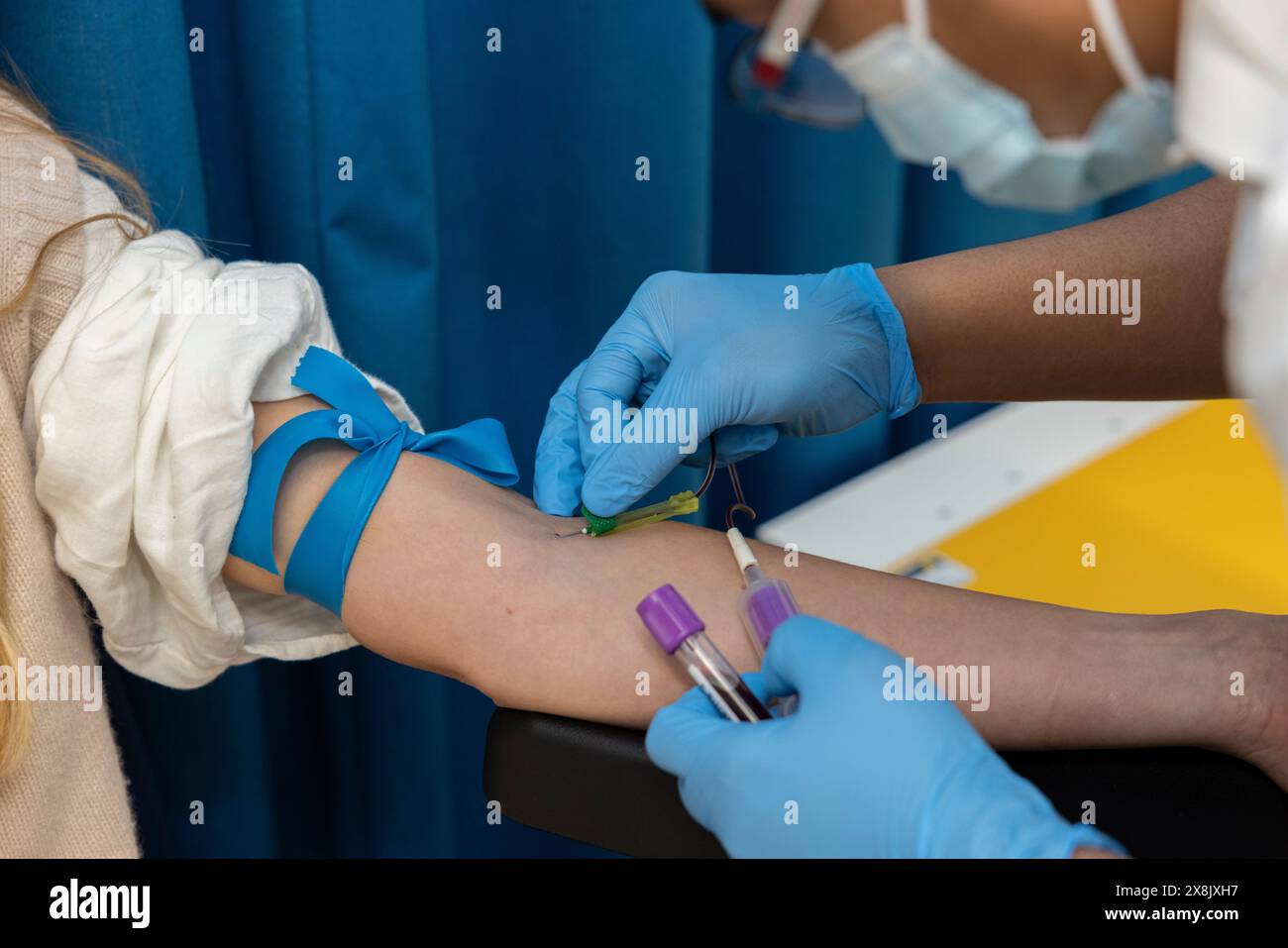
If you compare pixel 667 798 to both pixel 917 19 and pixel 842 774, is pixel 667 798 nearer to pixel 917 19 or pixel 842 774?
pixel 842 774

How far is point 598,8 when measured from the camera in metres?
1.38

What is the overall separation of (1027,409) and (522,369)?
2.60 ft

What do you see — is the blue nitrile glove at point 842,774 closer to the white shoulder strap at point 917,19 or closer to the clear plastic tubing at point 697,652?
the clear plastic tubing at point 697,652

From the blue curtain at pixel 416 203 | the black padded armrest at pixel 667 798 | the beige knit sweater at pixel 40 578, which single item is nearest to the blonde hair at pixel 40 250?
the beige knit sweater at pixel 40 578

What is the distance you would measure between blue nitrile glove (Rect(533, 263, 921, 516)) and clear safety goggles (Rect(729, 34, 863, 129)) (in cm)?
36

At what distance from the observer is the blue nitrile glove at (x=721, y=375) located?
100 cm

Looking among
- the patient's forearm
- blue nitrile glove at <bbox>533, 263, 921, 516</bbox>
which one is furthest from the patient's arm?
blue nitrile glove at <bbox>533, 263, 921, 516</bbox>

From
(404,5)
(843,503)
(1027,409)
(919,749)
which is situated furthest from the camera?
(1027,409)

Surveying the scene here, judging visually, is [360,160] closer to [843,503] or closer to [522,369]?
[522,369]

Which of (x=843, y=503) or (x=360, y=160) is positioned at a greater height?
(x=360, y=160)

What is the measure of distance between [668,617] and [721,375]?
0.88 feet

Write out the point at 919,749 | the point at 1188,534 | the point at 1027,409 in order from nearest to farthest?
the point at 919,749 < the point at 1188,534 < the point at 1027,409

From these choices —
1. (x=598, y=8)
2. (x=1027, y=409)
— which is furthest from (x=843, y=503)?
(x=598, y=8)

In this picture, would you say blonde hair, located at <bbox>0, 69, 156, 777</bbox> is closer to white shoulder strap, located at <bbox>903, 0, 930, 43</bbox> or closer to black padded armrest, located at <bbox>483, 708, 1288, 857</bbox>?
black padded armrest, located at <bbox>483, 708, 1288, 857</bbox>
